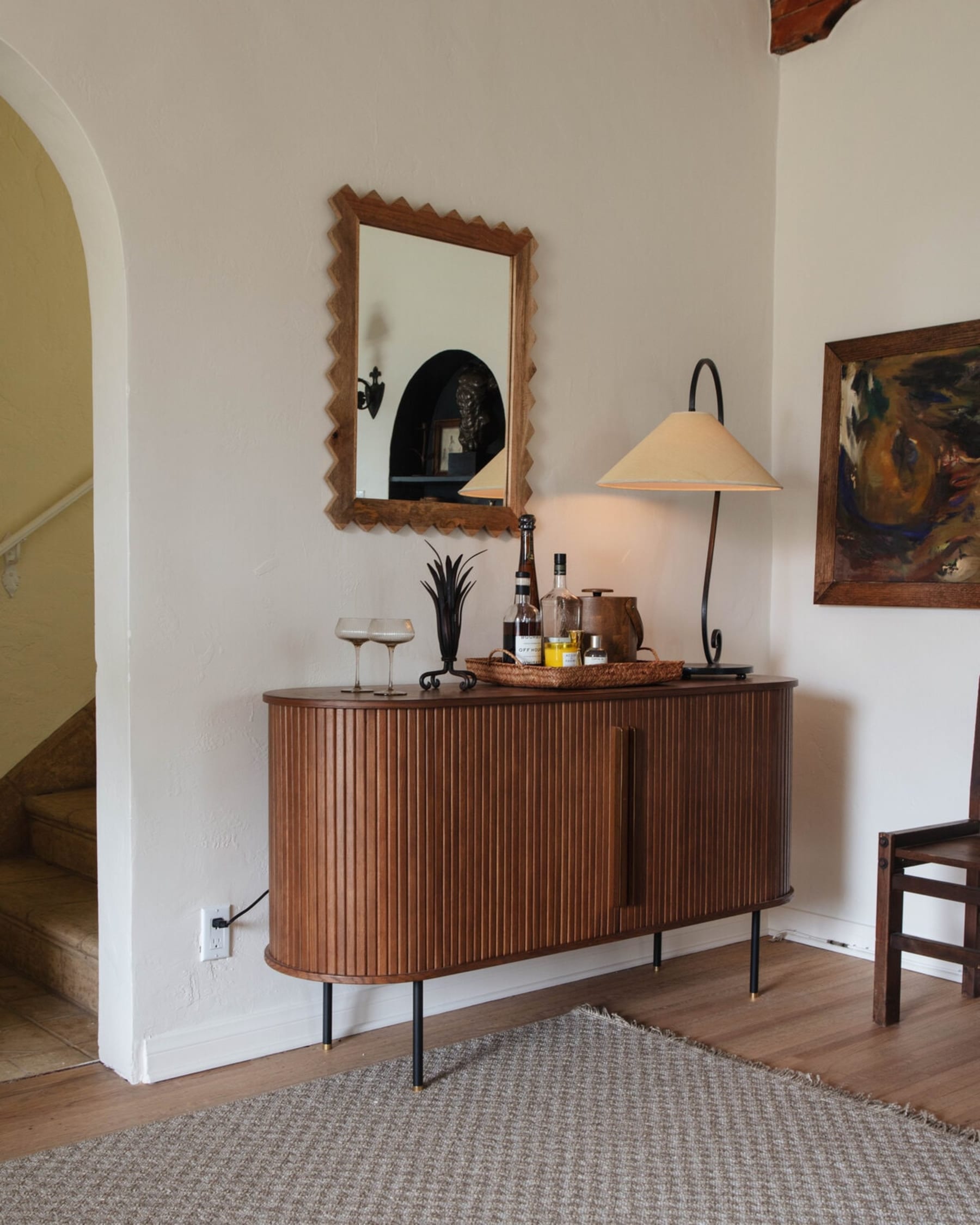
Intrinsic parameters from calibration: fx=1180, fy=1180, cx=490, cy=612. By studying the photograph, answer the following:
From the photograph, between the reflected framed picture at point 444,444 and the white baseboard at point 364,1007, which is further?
the reflected framed picture at point 444,444

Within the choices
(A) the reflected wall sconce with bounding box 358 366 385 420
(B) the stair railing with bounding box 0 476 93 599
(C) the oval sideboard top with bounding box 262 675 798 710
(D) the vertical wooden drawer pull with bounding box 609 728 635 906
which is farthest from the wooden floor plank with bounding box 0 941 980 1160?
(B) the stair railing with bounding box 0 476 93 599

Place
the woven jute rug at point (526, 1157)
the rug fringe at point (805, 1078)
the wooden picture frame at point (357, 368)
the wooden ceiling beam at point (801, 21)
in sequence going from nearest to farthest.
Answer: the woven jute rug at point (526, 1157)
the rug fringe at point (805, 1078)
the wooden picture frame at point (357, 368)
the wooden ceiling beam at point (801, 21)

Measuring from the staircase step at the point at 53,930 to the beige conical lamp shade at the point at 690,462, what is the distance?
1.85 meters

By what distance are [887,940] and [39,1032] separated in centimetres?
214

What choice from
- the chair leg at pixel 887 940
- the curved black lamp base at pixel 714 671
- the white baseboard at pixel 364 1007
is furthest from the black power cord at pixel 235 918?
the chair leg at pixel 887 940

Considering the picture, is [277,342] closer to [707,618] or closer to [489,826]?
[489,826]

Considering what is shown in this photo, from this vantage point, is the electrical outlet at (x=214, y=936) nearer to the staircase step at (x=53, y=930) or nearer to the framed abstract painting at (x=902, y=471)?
the staircase step at (x=53, y=930)

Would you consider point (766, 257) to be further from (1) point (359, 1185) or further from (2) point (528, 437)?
(1) point (359, 1185)

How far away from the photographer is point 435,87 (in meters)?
3.09

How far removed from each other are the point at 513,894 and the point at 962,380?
2015mm

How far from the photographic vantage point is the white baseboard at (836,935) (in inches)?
139

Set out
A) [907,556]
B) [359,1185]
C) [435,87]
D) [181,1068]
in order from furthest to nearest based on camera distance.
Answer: [907,556] → [435,87] → [181,1068] → [359,1185]

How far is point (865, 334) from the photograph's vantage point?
3746 mm

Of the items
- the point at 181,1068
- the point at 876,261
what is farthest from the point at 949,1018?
the point at 876,261
